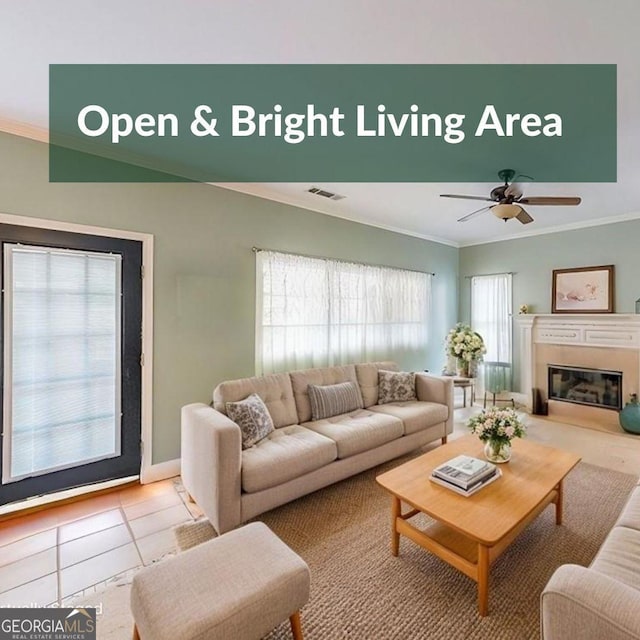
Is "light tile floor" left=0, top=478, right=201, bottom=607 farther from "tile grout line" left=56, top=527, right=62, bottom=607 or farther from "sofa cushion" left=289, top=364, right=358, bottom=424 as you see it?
"sofa cushion" left=289, top=364, right=358, bottom=424

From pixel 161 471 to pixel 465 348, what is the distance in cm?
422

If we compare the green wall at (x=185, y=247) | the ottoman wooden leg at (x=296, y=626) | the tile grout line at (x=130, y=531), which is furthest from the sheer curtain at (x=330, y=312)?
the ottoman wooden leg at (x=296, y=626)

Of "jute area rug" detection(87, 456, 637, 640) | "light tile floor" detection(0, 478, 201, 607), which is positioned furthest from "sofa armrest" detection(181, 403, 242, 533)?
"light tile floor" detection(0, 478, 201, 607)

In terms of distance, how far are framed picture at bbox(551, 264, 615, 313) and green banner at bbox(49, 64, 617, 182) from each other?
6.06 feet

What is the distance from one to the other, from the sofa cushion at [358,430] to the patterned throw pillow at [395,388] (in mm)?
481

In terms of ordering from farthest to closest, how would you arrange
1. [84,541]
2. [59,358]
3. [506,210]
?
1. [506,210]
2. [59,358]
3. [84,541]

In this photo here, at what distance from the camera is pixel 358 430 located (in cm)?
287

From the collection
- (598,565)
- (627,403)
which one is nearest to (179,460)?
(598,565)

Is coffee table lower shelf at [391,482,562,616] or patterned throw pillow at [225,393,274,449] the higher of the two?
patterned throw pillow at [225,393,274,449]

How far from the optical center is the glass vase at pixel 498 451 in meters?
2.31

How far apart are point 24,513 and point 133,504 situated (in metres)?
0.72

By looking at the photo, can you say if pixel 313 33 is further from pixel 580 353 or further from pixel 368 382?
pixel 580 353

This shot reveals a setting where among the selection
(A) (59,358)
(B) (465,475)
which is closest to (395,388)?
(B) (465,475)

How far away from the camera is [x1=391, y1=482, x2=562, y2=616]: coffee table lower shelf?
5.28 feet
